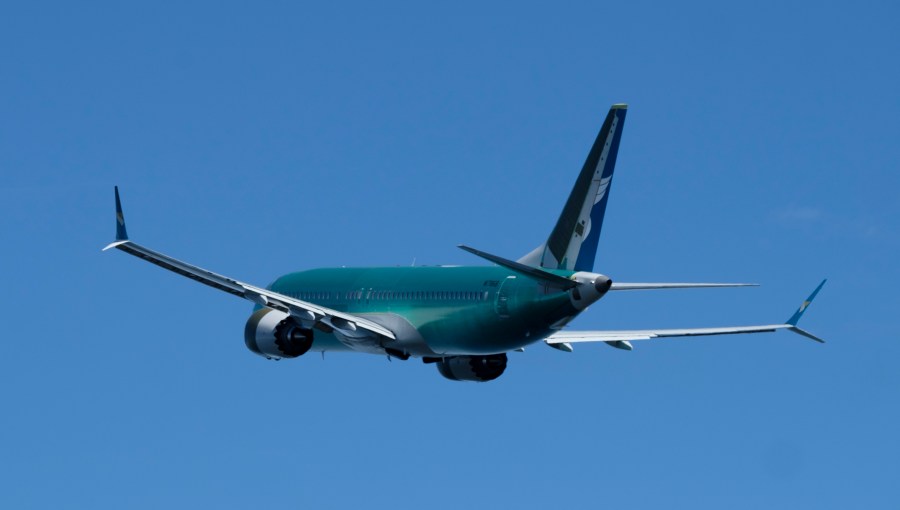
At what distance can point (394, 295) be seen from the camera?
243ft

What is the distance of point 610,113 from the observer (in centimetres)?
6481

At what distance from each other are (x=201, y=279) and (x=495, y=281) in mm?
13077

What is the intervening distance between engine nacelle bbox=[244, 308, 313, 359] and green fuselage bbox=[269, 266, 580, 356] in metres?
3.30

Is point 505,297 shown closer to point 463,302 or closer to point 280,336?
point 463,302

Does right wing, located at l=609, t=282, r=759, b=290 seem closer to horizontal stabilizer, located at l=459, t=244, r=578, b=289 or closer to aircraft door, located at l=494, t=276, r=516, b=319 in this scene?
horizontal stabilizer, located at l=459, t=244, r=578, b=289

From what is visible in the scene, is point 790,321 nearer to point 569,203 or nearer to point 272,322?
→ point 569,203

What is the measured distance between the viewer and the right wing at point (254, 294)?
2520 inches

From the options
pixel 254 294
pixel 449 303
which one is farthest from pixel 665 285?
pixel 254 294

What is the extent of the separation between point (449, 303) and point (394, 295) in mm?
4615

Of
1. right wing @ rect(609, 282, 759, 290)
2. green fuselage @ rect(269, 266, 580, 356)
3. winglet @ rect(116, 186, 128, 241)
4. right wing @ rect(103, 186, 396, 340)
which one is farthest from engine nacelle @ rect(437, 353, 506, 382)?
winglet @ rect(116, 186, 128, 241)

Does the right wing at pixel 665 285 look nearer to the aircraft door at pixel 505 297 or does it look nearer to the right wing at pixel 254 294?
the aircraft door at pixel 505 297

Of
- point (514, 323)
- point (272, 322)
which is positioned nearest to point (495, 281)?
point (514, 323)

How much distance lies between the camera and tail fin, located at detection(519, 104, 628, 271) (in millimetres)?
64375

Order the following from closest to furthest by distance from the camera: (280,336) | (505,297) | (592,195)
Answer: (592,195) < (505,297) < (280,336)
